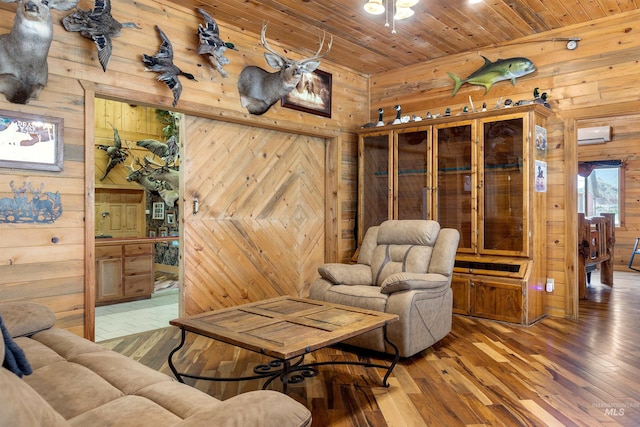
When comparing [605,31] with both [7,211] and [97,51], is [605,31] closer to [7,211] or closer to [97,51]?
[97,51]

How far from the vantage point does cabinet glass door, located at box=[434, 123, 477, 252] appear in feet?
14.9

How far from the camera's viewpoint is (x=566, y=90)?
435cm

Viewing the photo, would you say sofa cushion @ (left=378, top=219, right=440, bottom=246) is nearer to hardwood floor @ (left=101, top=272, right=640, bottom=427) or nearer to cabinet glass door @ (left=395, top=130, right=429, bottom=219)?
hardwood floor @ (left=101, top=272, right=640, bottom=427)

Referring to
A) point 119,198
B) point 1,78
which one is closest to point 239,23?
point 1,78

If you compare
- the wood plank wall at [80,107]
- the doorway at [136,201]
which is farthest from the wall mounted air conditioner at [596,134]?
the doorway at [136,201]

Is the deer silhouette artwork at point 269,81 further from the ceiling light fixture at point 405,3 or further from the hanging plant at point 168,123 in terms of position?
the hanging plant at point 168,123

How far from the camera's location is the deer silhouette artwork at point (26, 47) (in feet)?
9.09

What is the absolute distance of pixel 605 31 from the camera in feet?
13.5

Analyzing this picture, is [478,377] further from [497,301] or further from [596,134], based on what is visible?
[596,134]

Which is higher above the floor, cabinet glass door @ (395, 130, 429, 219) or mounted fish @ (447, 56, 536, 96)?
mounted fish @ (447, 56, 536, 96)

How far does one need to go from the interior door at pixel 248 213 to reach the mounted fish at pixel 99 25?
3.21ft

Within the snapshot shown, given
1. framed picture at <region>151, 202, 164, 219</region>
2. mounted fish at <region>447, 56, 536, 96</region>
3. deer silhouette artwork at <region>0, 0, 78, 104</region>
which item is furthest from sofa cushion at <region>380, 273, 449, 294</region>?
Answer: framed picture at <region>151, 202, 164, 219</region>

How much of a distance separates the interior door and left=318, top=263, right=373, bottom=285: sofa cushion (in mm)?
1155

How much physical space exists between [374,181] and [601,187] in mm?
6116
